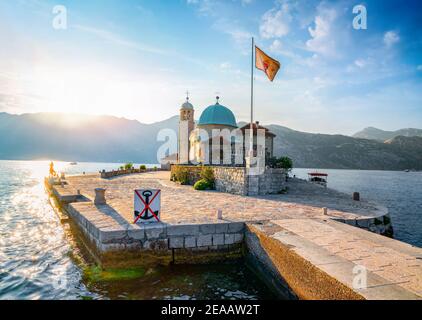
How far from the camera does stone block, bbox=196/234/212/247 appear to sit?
7.65 m

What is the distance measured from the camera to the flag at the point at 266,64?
15.1m

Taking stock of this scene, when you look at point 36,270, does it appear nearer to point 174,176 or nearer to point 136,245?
point 136,245

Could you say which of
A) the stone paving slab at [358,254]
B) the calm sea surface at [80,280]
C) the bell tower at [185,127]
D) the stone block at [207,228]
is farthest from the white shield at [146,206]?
the bell tower at [185,127]

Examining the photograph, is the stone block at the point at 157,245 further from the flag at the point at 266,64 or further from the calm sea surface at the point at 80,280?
the flag at the point at 266,64

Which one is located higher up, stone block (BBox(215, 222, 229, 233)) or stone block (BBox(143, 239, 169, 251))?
stone block (BBox(215, 222, 229, 233))

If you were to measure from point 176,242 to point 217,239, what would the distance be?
4.23ft

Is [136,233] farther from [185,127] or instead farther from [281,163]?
[185,127]

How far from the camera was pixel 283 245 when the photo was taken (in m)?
5.95

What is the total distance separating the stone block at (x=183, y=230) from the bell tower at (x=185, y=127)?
35.7 meters

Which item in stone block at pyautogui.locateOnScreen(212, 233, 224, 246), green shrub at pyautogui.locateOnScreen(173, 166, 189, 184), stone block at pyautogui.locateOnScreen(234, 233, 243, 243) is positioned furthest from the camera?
green shrub at pyautogui.locateOnScreen(173, 166, 189, 184)

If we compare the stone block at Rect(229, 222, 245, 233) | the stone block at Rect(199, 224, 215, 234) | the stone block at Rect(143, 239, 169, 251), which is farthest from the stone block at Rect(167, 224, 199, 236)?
the stone block at Rect(229, 222, 245, 233)

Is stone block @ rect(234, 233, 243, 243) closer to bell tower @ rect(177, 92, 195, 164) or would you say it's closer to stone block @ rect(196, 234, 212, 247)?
stone block @ rect(196, 234, 212, 247)

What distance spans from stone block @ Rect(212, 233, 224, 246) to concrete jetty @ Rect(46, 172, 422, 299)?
15 mm
